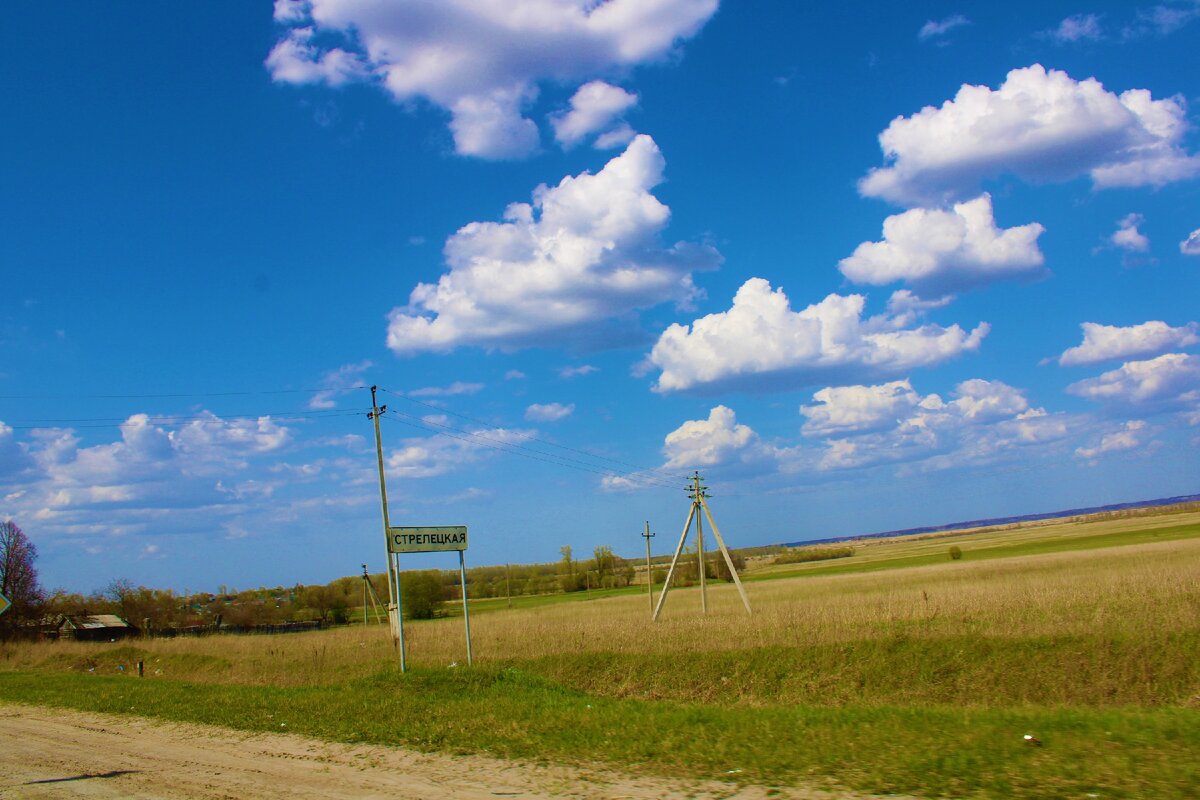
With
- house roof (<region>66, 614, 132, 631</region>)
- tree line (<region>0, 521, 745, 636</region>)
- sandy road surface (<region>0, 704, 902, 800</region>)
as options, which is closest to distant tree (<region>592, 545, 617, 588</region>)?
tree line (<region>0, 521, 745, 636</region>)

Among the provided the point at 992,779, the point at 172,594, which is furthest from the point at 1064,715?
the point at 172,594

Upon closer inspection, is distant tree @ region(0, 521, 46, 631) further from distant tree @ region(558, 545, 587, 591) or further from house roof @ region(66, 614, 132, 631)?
distant tree @ region(558, 545, 587, 591)

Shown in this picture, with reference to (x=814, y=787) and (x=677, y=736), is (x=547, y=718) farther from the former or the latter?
(x=814, y=787)

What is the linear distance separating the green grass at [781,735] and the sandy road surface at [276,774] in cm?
53

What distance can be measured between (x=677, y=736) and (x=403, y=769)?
326cm

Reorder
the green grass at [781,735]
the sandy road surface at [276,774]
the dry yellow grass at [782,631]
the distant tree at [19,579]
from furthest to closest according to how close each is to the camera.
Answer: the distant tree at [19,579]
the dry yellow grass at [782,631]
the sandy road surface at [276,774]
the green grass at [781,735]

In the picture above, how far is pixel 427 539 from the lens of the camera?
18500 mm

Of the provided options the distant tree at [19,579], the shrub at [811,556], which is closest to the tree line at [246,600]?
the distant tree at [19,579]

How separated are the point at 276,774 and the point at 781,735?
5.85 meters

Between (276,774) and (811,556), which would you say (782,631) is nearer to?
(276,774)

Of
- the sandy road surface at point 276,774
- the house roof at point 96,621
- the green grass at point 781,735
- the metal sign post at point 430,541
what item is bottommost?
the house roof at point 96,621

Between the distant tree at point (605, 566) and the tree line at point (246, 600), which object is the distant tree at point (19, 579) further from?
the distant tree at point (605, 566)

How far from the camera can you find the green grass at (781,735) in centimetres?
707

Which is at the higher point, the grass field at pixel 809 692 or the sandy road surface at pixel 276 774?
the sandy road surface at pixel 276 774
